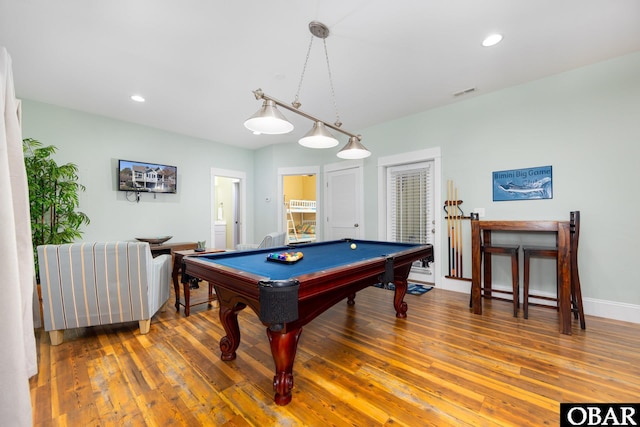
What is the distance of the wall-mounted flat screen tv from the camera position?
4.26 m

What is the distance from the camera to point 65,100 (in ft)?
11.9

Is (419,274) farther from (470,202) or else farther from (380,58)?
(380,58)

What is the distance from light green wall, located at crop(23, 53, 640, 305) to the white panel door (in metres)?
0.20

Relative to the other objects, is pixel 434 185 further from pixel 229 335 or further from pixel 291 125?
pixel 229 335

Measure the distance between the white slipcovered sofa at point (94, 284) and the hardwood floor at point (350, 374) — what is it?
0.69 ft

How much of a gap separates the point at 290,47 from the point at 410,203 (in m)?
2.96

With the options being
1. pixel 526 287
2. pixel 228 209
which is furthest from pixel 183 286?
pixel 228 209

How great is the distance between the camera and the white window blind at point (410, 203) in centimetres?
416

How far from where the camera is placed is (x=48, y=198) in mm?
3363

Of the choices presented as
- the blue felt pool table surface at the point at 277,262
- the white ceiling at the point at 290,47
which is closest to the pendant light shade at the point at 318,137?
the white ceiling at the point at 290,47

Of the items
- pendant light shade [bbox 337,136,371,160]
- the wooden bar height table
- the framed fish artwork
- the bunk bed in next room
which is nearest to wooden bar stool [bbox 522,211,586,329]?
the wooden bar height table

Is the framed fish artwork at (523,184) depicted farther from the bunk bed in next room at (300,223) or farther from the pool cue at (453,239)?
the bunk bed in next room at (300,223)

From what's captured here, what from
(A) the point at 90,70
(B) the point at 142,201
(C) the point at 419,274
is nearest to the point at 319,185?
(C) the point at 419,274

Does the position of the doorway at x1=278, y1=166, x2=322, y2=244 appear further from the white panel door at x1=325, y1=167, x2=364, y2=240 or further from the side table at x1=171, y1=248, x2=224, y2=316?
the side table at x1=171, y1=248, x2=224, y2=316
